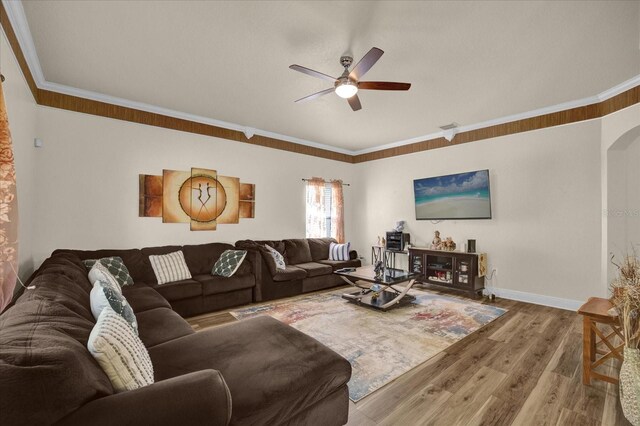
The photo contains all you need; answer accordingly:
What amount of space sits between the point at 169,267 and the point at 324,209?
355cm

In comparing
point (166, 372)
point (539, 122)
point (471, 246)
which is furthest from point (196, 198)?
point (539, 122)

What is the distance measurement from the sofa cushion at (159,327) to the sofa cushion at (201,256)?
1.75 m

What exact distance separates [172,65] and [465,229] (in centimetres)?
510

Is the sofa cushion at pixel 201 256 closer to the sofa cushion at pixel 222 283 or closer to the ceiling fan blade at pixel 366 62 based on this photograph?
the sofa cushion at pixel 222 283

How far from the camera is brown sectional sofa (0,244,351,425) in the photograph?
870 mm

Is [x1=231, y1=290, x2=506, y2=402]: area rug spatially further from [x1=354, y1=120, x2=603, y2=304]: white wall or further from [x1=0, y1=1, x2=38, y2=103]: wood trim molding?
[x1=0, y1=1, x2=38, y2=103]: wood trim molding

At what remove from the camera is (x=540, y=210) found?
175 inches

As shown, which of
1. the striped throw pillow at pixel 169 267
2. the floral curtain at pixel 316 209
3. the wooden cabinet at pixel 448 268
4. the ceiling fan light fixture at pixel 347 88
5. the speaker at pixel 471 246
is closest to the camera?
the ceiling fan light fixture at pixel 347 88

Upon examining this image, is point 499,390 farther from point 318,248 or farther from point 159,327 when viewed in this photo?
point 318,248

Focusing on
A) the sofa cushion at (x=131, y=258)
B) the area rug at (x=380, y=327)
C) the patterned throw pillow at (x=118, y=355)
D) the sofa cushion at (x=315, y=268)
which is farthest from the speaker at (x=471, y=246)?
the sofa cushion at (x=131, y=258)

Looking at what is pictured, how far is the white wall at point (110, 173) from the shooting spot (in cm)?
363

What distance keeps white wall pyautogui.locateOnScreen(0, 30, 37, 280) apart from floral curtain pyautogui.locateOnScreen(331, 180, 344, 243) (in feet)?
16.4

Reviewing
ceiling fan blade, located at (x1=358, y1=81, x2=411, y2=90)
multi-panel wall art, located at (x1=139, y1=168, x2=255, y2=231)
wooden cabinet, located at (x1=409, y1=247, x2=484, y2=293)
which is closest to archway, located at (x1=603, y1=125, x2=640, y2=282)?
wooden cabinet, located at (x1=409, y1=247, x2=484, y2=293)

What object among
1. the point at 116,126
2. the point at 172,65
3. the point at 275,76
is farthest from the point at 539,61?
the point at 116,126
